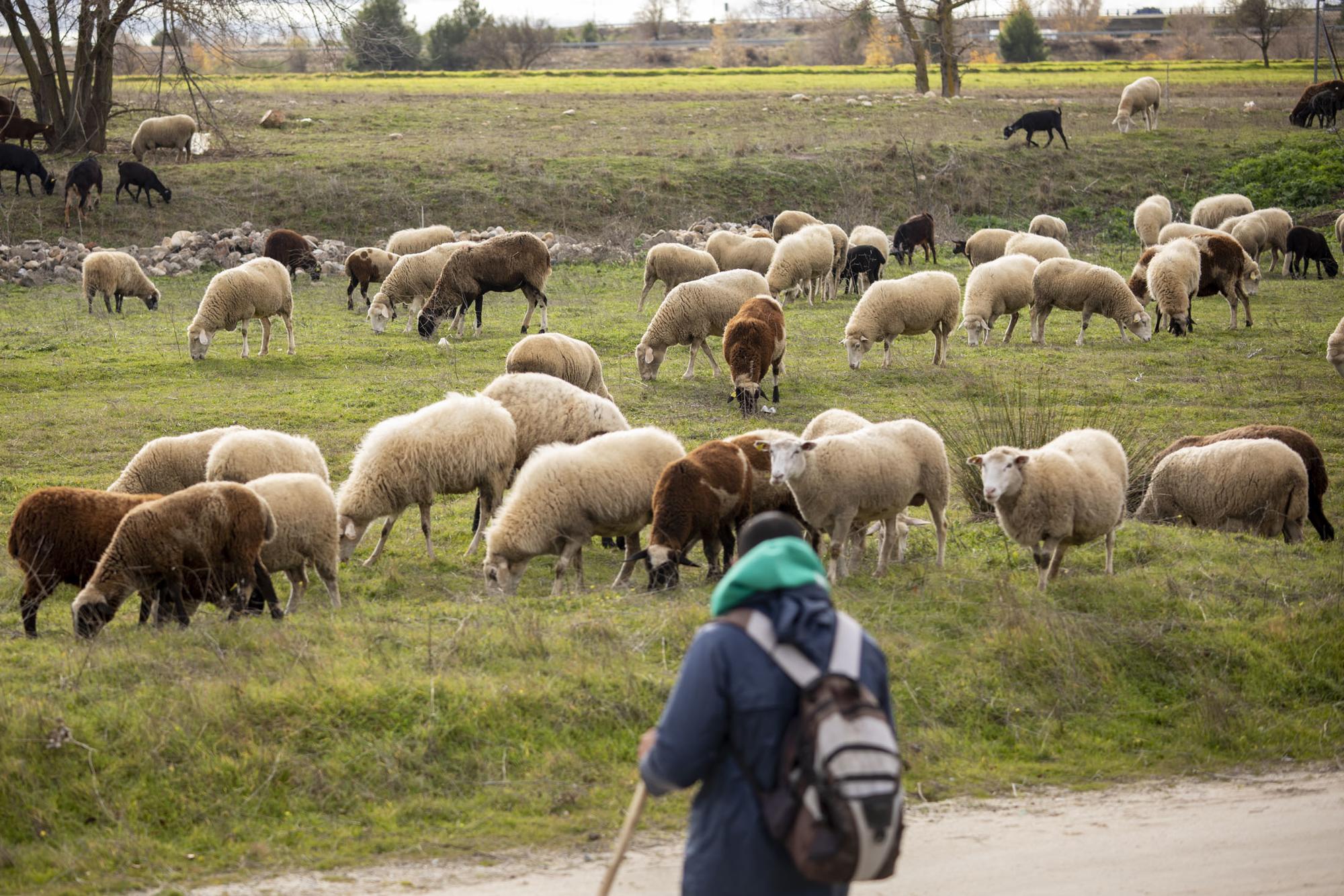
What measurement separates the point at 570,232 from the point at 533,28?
5765 cm

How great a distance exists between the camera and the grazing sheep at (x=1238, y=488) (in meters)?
11.5

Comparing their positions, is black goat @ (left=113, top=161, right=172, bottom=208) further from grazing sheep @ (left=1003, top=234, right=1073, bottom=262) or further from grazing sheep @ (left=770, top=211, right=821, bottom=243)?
grazing sheep @ (left=1003, top=234, right=1073, bottom=262)

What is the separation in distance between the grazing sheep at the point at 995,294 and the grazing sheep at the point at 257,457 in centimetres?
1237

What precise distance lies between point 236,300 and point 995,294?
453 inches

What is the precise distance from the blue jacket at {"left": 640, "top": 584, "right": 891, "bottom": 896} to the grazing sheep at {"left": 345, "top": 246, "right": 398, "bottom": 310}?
72.9 feet

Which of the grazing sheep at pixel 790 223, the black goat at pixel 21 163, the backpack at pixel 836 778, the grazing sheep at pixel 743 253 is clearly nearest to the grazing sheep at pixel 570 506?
the backpack at pixel 836 778

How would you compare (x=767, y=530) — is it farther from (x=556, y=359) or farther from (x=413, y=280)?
(x=413, y=280)

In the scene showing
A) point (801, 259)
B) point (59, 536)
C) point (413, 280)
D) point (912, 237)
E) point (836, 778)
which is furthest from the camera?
point (912, 237)

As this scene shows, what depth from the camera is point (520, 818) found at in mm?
6668

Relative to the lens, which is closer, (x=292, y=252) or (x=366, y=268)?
(x=366, y=268)

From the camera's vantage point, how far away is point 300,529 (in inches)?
369

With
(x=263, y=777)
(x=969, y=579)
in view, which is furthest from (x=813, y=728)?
(x=969, y=579)

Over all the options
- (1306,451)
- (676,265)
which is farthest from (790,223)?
(1306,451)

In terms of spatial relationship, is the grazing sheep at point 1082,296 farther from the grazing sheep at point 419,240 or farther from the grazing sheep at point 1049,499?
the grazing sheep at point 419,240
